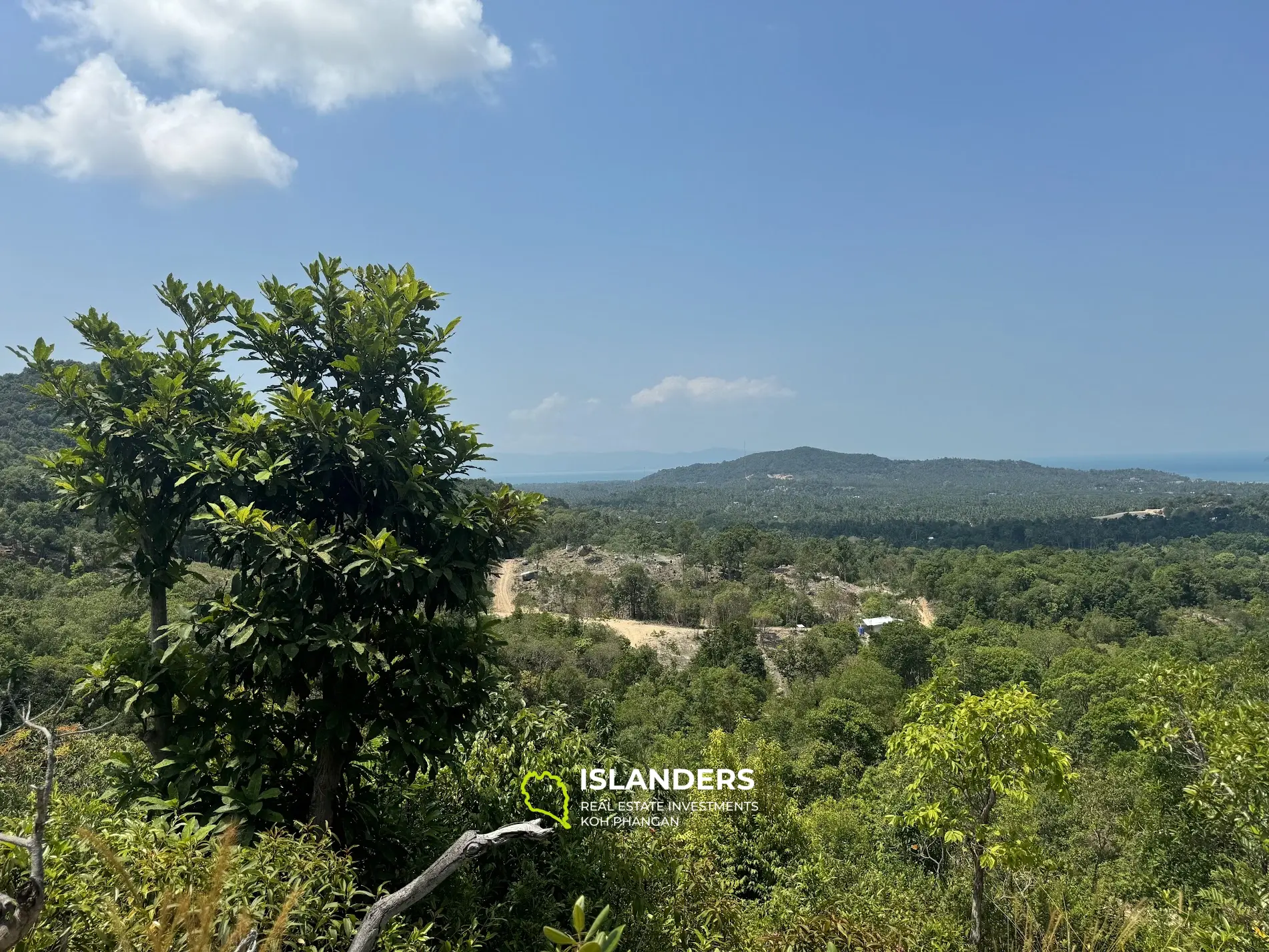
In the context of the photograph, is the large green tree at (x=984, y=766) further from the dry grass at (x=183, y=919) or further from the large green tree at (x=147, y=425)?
the large green tree at (x=147, y=425)

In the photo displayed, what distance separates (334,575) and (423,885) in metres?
1.89

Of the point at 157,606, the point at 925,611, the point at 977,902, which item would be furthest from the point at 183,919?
the point at 925,611

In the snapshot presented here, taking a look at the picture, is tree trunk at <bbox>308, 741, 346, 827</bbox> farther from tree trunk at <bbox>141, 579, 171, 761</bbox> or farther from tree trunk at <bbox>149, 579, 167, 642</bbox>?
tree trunk at <bbox>149, 579, 167, 642</bbox>

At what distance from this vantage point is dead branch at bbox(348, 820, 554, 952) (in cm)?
221

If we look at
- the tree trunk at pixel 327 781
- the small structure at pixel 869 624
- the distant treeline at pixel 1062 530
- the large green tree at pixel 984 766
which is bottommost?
the small structure at pixel 869 624

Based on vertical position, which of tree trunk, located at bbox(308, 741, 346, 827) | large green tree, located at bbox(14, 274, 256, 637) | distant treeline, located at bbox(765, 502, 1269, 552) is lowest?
distant treeline, located at bbox(765, 502, 1269, 552)

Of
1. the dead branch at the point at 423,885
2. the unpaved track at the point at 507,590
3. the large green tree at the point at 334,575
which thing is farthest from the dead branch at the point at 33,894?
the unpaved track at the point at 507,590

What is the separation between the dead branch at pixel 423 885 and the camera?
221cm

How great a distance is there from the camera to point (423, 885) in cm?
231

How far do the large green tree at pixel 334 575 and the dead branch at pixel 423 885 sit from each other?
133cm

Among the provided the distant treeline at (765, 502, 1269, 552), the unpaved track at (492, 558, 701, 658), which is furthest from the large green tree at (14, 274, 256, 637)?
the distant treeline at (765, 502, 1269, 552)

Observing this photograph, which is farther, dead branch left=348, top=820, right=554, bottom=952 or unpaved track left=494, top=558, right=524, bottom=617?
unpaved track left=494, top=558, right=524, bottom=617

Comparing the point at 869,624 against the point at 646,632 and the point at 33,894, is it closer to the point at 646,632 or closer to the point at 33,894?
the point at 646,632

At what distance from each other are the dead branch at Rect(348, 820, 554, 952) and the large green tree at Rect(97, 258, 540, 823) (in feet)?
4.35
